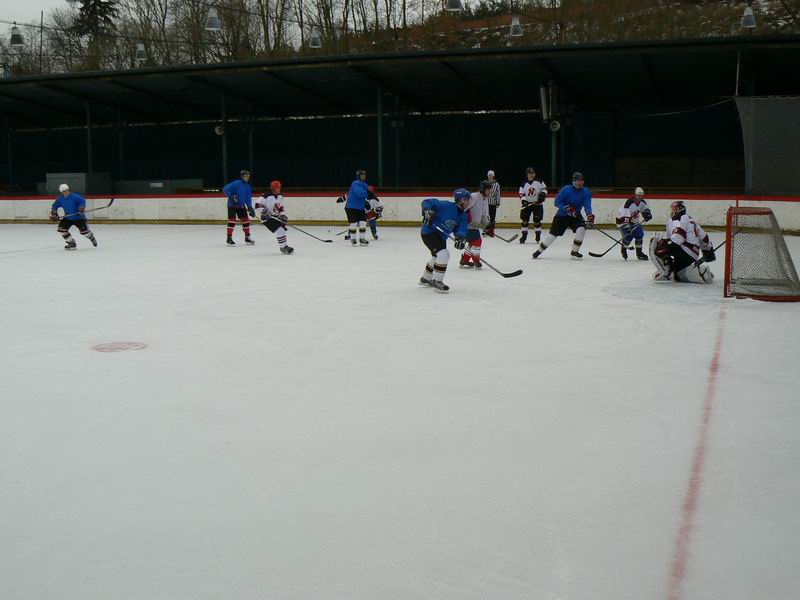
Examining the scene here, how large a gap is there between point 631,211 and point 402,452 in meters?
10.00

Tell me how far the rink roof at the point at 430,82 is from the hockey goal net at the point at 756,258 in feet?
34.9

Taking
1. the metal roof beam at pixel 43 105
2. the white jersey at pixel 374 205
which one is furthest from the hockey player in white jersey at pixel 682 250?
the metal roof beam at pixel 43 105

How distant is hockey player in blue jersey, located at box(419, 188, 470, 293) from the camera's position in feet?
34.8

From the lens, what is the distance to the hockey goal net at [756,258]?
1012 centimetres

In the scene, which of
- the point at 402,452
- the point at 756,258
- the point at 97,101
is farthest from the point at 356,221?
the point at 97,101

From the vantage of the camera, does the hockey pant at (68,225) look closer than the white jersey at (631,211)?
No

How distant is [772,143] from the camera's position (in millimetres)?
18719

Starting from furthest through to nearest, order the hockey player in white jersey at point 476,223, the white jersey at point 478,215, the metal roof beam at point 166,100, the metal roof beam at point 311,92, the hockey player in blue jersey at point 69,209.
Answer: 1. the metal roof beam at point 166,100
2. the metal roof beam at point 311,92
3. the hockey player in blue jersey at point 69,209
4. the white jersey at point 478,215
5. the hockey player in white jersey at point 476,223

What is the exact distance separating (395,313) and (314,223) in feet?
52.1

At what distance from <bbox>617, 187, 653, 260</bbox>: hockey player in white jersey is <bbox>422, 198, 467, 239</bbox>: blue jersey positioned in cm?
366

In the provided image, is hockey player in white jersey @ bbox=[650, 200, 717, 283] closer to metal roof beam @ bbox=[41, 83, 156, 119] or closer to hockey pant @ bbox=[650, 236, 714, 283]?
hockey pant @ bbox=[650, 236, 714, 283]

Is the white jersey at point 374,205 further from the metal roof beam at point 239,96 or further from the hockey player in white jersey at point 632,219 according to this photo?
the metal roof beam at point 239,96

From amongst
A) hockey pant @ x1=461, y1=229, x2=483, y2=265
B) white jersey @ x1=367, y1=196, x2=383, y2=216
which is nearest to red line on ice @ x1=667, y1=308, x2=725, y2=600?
hockey pant @ x1=461, y1=229, x2=483, y2=265

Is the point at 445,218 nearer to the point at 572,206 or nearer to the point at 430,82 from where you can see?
the point at 572,206
